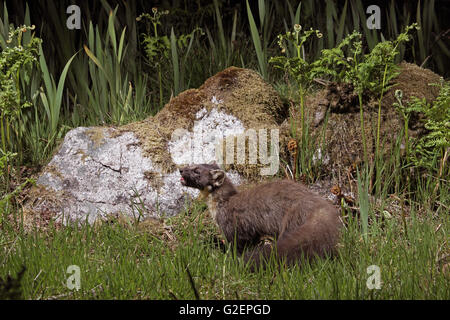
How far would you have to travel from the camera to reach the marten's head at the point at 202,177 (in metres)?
4.55

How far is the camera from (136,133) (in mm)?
5434

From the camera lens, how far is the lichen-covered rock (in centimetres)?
507

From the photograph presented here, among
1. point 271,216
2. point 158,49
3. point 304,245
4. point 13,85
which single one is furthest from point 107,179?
point 304,245

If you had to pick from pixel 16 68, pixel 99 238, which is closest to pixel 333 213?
pixel 99 238

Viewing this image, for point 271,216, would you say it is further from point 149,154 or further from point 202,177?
point 149,154

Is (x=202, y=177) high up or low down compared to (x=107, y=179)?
up

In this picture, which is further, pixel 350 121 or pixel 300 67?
pixel 350 121

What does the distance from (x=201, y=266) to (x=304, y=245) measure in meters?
0.71

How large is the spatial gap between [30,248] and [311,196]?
2052mm

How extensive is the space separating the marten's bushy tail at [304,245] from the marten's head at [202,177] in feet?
2.66

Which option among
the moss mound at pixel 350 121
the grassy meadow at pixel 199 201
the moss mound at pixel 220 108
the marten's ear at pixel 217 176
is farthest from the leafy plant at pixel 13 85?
the moss mound at pixel 350 121

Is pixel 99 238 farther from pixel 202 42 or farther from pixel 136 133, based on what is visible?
pixel 202 42

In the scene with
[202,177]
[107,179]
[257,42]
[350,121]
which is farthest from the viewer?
[257,42]

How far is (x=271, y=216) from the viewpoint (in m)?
4.35
